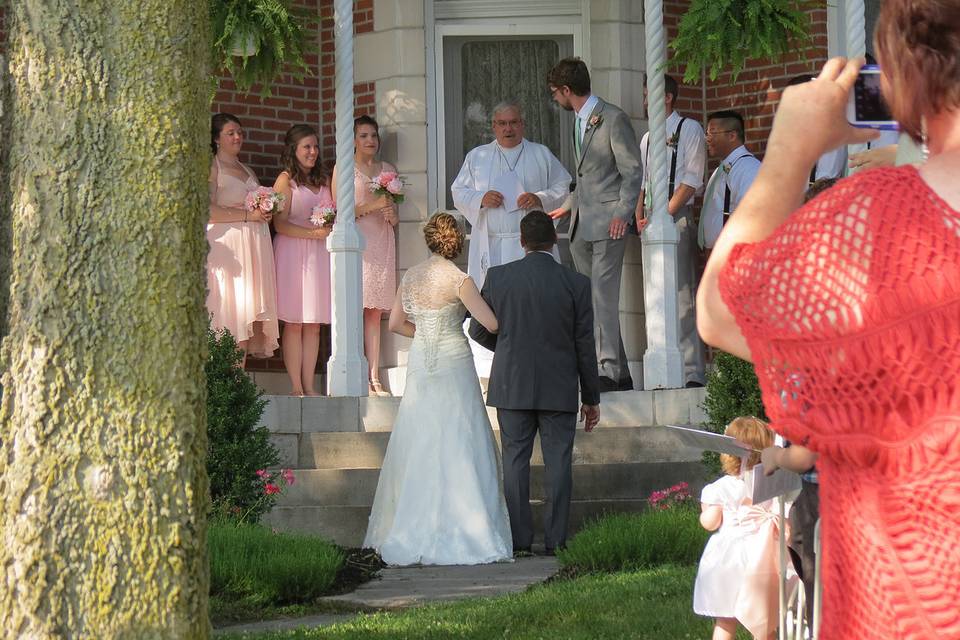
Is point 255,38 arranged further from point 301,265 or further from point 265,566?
point 265,566

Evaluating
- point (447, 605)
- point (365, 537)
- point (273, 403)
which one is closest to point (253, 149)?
point (273, 403)

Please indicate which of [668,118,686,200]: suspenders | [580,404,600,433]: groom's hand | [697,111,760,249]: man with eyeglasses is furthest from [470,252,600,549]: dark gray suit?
[668,118,686,200]: suspenders

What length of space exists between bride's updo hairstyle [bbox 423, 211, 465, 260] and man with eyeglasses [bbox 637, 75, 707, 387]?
7.36 ft

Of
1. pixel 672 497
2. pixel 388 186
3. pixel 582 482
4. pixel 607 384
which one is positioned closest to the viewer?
pixel 672 497

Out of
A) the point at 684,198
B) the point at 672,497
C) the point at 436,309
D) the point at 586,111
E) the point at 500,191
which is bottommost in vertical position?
the point at 672,497

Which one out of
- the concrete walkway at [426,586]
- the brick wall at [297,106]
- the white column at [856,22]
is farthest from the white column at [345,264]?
the white column at [856,22]

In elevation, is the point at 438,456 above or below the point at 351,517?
above

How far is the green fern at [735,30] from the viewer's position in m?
10.2

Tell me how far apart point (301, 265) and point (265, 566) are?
4597 millimetres

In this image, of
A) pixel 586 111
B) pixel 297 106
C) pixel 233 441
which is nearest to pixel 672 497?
pixel 233 441

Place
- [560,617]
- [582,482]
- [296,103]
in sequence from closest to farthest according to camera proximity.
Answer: [560,617] → [582,482] → [296,103]

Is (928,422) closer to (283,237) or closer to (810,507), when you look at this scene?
(810,507)

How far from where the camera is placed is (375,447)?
10.2m

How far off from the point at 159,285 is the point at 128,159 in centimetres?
36
